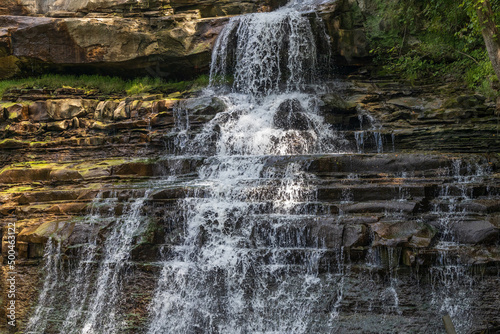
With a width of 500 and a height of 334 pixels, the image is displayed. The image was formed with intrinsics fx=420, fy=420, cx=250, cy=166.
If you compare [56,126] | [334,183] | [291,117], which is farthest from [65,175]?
[334,183]

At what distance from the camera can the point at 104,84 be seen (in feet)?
57.6

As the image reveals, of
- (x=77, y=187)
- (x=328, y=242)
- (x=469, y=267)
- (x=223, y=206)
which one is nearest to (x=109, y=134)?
(x=77, y=187)

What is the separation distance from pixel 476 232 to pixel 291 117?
714 centimetres

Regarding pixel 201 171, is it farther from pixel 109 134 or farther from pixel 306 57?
pixel 306 57

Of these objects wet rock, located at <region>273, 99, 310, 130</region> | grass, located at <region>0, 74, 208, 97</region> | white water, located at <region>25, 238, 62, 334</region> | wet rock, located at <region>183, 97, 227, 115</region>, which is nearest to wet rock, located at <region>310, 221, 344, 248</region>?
wet rock, located at <region>273, 99, 310, 130</region>

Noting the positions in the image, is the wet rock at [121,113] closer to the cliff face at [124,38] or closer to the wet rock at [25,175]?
the cliff face at [124,38]

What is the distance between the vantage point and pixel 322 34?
16141mm

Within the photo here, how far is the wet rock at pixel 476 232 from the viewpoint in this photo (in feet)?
24.4

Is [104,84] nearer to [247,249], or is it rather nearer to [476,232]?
[247,249]

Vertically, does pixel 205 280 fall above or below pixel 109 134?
below

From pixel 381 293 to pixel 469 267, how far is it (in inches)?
61.1

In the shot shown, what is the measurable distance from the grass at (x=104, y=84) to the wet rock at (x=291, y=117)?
477 cm

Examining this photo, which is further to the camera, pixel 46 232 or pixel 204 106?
pixel 204 106

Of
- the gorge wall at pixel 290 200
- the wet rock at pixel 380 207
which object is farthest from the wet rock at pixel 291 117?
the wet rock at pixel 380 207
